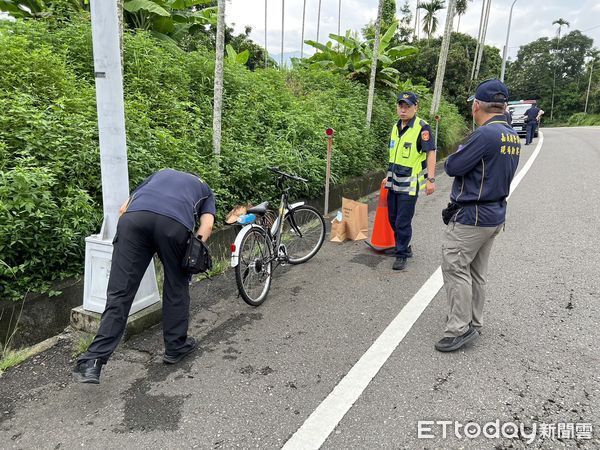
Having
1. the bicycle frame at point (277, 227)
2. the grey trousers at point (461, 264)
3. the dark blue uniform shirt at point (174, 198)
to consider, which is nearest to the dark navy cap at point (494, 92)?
the grey trousers at point (461, 264)

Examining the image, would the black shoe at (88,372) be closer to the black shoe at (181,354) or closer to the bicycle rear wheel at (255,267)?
the black shoe at (181,354)

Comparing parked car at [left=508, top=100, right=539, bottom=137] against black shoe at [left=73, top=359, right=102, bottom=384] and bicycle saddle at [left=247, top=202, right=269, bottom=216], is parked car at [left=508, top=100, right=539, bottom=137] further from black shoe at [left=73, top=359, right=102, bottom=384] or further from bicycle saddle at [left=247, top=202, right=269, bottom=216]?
black shoe at [left=73, top=359, right=102, bottom=384]

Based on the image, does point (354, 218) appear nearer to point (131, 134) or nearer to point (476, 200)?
point (476, 200)

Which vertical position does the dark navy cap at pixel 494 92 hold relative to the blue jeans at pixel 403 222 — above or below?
above

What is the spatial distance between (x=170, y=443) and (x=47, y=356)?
1.52 meters

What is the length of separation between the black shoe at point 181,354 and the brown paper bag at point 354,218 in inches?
130

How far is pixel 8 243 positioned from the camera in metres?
3.42

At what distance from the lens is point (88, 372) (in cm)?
281

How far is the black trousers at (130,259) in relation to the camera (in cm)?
292

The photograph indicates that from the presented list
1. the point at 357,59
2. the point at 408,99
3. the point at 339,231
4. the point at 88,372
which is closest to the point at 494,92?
the point at 408,99

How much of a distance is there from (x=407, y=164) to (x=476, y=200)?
1.96m

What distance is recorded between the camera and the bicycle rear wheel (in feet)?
13.5

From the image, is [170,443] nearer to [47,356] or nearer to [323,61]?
[47,356]

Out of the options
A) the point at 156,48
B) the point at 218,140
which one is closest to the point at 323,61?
the point at 156,48
